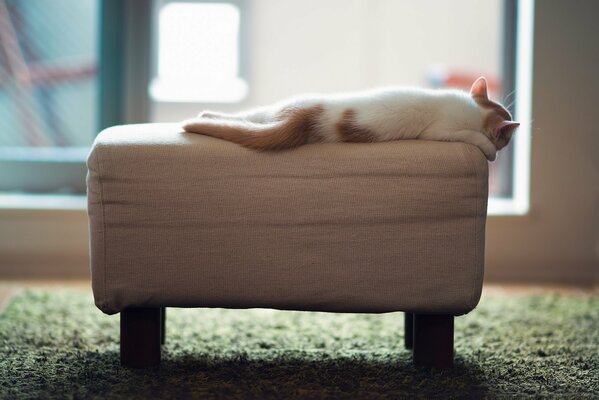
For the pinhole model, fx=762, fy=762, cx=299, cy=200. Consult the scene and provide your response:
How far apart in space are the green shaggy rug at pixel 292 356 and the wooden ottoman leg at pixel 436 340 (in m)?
0.03

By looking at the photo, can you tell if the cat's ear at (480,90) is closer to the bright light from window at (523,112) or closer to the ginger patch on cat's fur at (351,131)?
the ginger patch on cat's fur at (351,131)

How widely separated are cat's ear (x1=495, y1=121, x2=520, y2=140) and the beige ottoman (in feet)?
0.46

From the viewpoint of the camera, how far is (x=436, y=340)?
148 centimetres

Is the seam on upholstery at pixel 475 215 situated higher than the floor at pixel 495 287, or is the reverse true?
the seam on upholstery at pixel 475 215

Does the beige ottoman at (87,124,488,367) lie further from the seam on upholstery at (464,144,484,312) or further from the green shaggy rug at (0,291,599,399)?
the green shaggy rug at (0,291,599,399)

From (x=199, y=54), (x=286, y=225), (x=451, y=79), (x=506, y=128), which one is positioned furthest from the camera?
(x=451, y=79)

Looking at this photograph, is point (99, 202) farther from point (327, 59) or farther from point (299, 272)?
point (327, 59)

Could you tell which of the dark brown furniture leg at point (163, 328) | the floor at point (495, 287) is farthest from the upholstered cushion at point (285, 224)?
the floor at point (495, 287)

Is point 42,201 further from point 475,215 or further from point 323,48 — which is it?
point 323,48

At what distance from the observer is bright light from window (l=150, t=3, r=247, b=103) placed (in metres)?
4.03

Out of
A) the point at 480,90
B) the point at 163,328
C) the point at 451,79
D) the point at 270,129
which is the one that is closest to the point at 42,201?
the point at 163,328

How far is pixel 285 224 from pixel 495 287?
4.11 feet

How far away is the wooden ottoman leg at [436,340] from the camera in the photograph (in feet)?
4.84

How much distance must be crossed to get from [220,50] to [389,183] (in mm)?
2888
